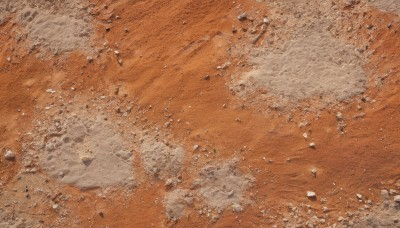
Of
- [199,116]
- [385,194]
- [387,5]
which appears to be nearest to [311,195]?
[385,194]

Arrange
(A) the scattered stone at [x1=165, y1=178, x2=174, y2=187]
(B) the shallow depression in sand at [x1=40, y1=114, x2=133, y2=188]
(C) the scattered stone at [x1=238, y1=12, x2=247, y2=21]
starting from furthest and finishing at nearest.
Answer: (C) the scattered stone at [x1=238, y1=12, x2=247, y2=21]
(B) the shallow depression in sand at [x1=40, y1=114, x2=133, y2=188]
(A) the scattered stone at [x1=165, y1=178, x2=174, y2=187]

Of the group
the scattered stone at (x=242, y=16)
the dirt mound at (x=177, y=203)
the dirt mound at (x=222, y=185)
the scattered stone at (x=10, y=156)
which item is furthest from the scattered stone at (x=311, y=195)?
the scattered stone at (x=10, y=156)

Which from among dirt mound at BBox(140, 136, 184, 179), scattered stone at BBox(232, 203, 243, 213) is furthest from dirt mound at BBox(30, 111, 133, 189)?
scattered stone at BBox(232, 203, 243, 213)

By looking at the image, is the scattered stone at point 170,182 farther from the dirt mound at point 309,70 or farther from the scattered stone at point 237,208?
the dirt mound at point 309,70

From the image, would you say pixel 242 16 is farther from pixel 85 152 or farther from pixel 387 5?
pixel 85 152

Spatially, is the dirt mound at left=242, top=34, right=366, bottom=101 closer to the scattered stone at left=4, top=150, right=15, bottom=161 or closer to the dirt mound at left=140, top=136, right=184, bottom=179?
the dirt mound at left=140, top=136, right=184, bottom=179

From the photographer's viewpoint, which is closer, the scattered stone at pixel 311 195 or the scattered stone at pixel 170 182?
the scattered stone at pixel 311 195

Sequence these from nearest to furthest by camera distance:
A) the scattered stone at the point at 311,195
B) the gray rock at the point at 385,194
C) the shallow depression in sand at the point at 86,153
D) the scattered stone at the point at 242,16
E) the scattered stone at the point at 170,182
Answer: the gray rock at the point at 385,194, the scattered stone at the point at 311,195, the scattered stone at the point at 170,182, the shallow depression in sand at the point at 86,153, the scattered stone at the point at 242,16

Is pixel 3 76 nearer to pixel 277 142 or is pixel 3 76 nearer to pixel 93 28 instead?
pixel 93 28
